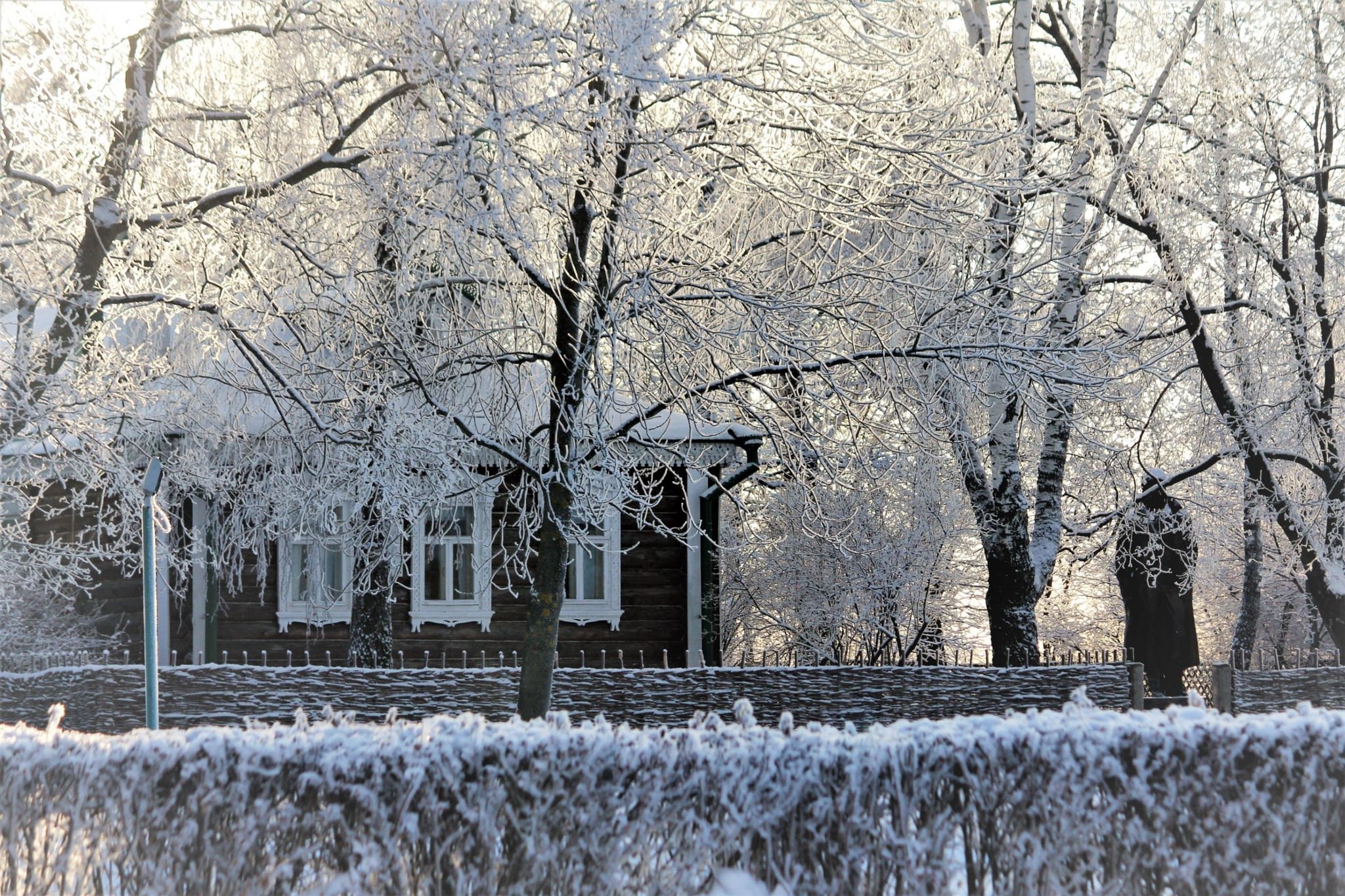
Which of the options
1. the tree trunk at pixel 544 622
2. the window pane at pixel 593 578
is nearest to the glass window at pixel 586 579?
the window pane at pixel 593 578

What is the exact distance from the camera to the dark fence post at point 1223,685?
15367mm

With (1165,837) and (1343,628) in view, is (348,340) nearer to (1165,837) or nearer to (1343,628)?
(1165,837)

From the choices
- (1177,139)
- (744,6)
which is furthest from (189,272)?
(1177,139)

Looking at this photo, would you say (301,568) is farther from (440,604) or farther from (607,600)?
(607,600)

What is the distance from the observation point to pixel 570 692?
13727mm

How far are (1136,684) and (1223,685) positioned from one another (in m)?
1.61

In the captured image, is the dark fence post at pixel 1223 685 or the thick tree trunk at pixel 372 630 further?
the dark fence post at pixel 1223 685

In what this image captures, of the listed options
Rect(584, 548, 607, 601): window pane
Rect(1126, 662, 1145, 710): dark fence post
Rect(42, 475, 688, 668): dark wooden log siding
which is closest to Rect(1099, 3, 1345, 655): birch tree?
Rect(1126, 662, 1145, 710): dark fence post

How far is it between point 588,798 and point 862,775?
1074 mm

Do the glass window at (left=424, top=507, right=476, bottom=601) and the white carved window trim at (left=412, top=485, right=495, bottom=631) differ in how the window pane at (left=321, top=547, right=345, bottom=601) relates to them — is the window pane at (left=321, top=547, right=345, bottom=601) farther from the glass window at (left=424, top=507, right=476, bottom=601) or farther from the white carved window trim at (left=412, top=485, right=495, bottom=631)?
the glass window at (left=424, top=507, right=476, bottom=601)

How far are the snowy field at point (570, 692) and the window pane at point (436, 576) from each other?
10.2 ft

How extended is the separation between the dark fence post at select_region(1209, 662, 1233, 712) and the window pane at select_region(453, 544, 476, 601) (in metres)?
9.40

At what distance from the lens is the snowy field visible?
13.7m

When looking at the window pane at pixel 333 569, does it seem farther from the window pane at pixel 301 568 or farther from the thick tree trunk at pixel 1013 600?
the thick tree trunk at pixel 1013 600
